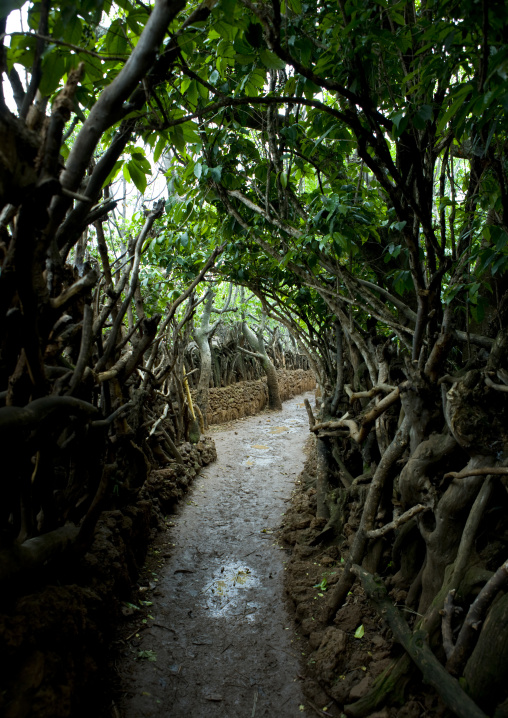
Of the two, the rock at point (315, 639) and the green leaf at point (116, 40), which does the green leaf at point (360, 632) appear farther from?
the green leaf at point (116, 40)

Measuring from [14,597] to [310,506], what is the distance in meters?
3.88

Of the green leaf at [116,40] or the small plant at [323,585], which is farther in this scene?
the small plant at [323,585]

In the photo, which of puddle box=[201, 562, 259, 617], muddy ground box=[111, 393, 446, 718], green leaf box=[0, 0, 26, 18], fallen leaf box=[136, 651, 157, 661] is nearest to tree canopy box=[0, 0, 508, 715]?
green leaf box=[0, 0, 26, 18]

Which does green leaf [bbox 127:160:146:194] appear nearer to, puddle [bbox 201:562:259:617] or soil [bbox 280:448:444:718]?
soil [bbox 280:448:444:718]

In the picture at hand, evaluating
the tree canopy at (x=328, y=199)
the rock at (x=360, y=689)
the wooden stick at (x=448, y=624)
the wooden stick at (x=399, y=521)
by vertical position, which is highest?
the tree canopy at (x=328, y=199)

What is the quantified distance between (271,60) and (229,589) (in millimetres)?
4143

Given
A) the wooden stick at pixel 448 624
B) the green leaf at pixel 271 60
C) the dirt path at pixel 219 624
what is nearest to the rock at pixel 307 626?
the dirt path at pixel 219 624

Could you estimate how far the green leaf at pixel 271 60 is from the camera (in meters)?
1.80

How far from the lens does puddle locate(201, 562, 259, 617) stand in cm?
371

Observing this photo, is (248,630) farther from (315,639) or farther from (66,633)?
(66,633)

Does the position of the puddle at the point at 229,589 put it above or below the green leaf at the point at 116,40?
below

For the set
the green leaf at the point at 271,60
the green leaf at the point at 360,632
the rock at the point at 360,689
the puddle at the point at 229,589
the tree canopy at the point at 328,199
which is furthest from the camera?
the puddle at the point at 229,589

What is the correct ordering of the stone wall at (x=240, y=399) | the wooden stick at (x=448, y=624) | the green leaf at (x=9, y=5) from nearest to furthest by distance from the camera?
the green leaf at (x=9, y=5)
the wooden stick at (x=448, y=624)
the stone wall at (x=240, y=399)

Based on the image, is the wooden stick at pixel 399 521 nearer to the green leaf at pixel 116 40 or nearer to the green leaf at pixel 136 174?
the green leaf at pixel 136 174
